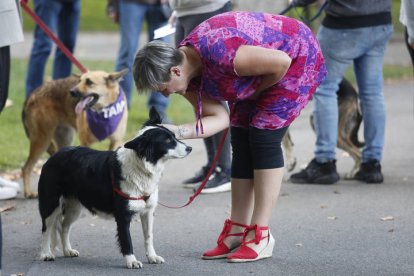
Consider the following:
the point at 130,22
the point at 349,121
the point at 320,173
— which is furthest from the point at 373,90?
the point at 130,22

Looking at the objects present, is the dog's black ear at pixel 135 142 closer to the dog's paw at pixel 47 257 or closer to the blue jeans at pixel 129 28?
the dog's paw at pixel 47 257

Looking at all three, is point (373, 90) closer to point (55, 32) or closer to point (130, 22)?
point (130, 22)

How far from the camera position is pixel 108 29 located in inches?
1120

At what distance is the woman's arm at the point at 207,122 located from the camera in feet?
17.1

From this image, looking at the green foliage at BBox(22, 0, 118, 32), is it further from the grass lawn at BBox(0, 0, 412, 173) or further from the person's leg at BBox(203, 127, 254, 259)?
the person's leg at BBox(203, 127, 254, 259)

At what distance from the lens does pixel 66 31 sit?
11.5 m

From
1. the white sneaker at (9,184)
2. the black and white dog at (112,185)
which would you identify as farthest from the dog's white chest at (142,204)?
the white sneaker at (9,184)

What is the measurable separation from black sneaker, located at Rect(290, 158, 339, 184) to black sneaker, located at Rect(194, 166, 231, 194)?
0.74m

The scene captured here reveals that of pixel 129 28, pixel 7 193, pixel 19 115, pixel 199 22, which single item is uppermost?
pixel 199 22

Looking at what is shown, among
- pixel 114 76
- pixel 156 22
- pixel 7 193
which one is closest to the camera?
pixel 7 193

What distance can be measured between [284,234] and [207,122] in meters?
1.44

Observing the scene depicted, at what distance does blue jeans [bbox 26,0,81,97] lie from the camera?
1128 centimetres

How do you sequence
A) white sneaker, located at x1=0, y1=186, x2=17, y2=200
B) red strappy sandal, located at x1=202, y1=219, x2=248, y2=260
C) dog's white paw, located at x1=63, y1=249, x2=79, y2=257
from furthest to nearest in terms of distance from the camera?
white sneaker, located at x1=0, y1=186, x2=17, y2=200
dog's white paw, located at x1=63, y1=249, x2=79, y2=257
red strappy sandal, located at x1=202, y1=219, x2=248, y2=260

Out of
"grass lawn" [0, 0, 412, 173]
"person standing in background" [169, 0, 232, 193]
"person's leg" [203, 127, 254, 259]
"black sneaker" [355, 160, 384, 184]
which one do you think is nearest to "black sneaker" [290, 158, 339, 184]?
"black sneaker" [355, 160, 384, 184]
